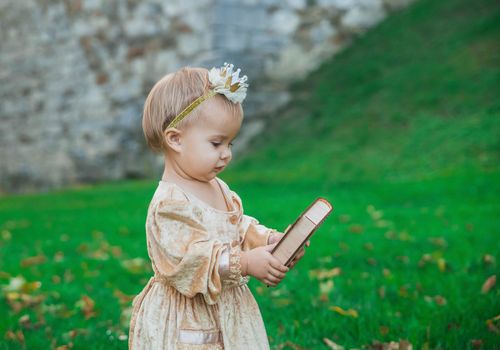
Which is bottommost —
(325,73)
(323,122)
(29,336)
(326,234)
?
(29,336)

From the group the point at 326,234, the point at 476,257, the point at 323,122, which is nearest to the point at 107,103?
the point at 323,122

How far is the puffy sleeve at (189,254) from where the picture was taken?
79.8 inches

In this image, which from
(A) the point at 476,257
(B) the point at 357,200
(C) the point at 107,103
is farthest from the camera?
(C) the point at 107,103

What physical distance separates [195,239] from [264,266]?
0.24 m

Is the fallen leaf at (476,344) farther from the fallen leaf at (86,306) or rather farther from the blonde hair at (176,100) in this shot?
the fallen leaf at (86,306)

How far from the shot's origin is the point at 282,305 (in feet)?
12.2

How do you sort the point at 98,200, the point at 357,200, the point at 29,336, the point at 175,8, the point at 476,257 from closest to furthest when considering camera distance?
the point at 29,336 < the point at 476,257 < the point at 357,200 < the point at 98,200 < the point at 175,8

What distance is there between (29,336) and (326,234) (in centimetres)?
315

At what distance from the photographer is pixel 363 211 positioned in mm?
6984

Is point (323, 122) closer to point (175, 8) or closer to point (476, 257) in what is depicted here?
point (175, 8)

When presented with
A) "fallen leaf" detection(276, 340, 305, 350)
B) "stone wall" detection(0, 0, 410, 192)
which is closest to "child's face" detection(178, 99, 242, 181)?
"fallen leaf" detection(276, 340, 305, 350)

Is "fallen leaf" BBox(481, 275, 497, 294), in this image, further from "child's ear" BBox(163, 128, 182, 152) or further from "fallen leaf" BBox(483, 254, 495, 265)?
"child's ear" BBox(163, 128, 182, 152)

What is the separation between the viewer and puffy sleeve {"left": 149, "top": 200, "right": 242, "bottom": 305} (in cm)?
203

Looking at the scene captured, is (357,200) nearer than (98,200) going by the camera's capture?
Yes
